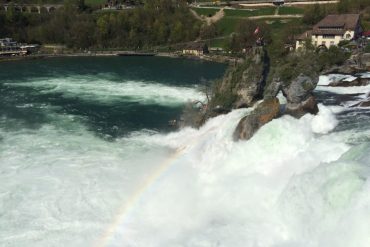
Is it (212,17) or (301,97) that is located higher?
(212,17)

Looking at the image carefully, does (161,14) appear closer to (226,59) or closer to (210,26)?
(210,26)

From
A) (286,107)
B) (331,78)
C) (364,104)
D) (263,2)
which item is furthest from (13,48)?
(364,104)

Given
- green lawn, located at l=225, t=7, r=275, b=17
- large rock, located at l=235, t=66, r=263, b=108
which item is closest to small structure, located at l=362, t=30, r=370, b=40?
green lawn, located at l=225, t=7, r=275, b=17

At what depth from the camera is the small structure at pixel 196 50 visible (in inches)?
3381

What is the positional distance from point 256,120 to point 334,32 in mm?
51140

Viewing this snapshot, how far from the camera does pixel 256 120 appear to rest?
94.5 feet

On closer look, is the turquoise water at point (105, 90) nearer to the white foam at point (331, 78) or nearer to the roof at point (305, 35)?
the white foam at point (331, 78)

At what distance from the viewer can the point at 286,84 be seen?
103ft

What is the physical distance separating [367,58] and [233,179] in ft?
128

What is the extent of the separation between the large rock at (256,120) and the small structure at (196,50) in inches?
2261

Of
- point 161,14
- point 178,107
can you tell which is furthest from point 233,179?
point 161,14

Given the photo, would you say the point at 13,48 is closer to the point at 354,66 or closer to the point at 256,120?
the point at 354,66

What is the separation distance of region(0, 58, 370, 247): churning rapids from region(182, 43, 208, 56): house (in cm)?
4813

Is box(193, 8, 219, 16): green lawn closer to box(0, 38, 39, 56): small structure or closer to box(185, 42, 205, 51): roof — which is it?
box(185, 42, 205, 51): roof
